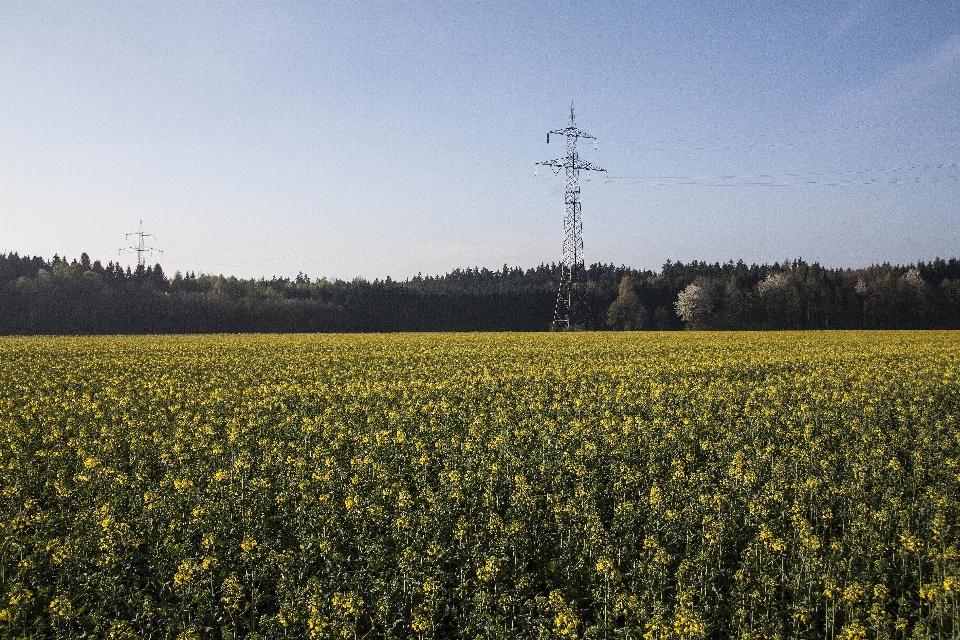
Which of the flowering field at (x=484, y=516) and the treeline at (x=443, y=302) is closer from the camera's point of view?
the flowering field at (x=484, y=516)

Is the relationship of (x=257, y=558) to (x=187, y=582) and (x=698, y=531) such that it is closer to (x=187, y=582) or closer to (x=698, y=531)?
(x=187, y=582)

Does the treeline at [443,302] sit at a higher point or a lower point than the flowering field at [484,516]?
higher

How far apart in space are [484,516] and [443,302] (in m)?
98.0

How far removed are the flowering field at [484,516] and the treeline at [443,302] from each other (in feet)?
196

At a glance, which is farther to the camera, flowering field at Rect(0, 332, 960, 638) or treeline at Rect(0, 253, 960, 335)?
treeline at Rect(0, 253, 960, 335)

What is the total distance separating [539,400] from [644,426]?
3.53 meters

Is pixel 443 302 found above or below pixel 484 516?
above

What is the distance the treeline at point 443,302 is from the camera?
78438mm

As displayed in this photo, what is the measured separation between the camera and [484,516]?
8391 mm

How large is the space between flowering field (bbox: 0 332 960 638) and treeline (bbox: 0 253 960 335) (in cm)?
5965

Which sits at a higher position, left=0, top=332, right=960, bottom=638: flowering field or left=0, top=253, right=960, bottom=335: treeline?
left=0, top=253, right=960, bottom=335: treeline

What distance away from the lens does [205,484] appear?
970 centimetres

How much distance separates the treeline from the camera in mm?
78438

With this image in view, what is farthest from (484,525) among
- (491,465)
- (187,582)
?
(187,582)
